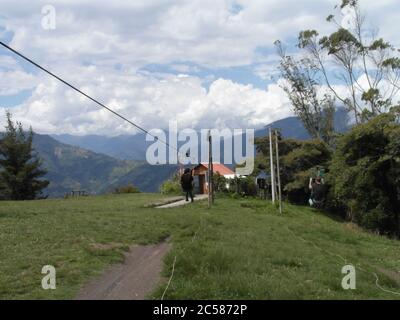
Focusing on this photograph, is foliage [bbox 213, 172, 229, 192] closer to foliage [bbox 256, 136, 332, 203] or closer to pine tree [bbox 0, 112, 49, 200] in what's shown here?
foliage [bbox 256, 136, 332, 203]

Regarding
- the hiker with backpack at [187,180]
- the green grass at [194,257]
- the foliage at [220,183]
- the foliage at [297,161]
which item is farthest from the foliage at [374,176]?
the green grass at [194,257]

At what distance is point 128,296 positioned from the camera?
27.8 ft

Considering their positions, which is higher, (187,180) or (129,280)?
(187,180)

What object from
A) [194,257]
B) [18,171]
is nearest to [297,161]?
[18,171]

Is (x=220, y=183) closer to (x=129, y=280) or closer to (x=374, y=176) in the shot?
(x=374, y=176)

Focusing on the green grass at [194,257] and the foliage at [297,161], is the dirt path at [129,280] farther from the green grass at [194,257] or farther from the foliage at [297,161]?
the foliage at [297,161]

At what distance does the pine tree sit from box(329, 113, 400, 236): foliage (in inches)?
1457

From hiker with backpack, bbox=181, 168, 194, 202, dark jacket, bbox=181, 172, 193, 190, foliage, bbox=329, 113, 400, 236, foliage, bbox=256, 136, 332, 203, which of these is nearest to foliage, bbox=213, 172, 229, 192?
foliage, bbox=256, 136, 332, 203

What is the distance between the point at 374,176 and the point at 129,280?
27993 mm

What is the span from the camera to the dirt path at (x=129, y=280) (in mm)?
8531

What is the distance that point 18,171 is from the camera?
5931 centimetres

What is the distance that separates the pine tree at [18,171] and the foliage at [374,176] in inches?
1457

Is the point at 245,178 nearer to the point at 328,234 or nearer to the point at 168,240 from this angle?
the point at 328,234
